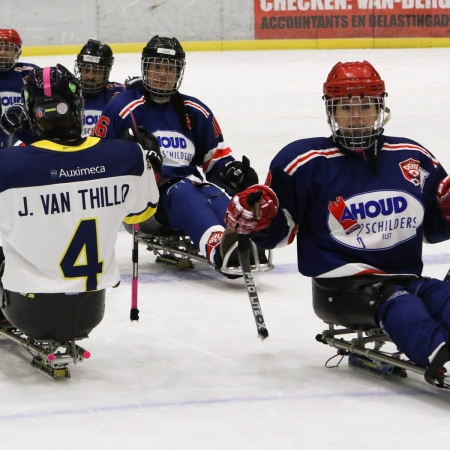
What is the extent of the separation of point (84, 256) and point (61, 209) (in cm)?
17

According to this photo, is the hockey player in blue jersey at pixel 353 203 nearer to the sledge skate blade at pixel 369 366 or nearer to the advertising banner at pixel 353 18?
the sledge skate blade at pixel 369 366

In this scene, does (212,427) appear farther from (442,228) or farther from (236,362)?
(442,228)

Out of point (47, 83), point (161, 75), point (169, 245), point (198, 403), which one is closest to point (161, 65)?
point (161, 75)

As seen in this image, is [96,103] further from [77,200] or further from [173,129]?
[77,200]

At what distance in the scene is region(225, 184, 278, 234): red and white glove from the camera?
304 centimetres

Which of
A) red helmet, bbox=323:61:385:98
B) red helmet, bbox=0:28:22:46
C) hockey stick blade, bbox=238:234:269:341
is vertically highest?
red helmet, bbox=0:28:22:46

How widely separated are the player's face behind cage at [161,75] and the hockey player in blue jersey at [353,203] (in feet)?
5.78

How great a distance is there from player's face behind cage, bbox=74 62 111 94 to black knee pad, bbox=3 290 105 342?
2890 mm

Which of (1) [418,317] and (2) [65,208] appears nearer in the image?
(1) [418,317]

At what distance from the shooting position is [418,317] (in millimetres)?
2842

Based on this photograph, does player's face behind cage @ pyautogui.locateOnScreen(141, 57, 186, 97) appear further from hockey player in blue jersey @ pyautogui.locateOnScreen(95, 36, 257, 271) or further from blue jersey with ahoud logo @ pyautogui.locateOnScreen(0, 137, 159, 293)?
blue jersey with ahoud logo @ pyautogui.locateOnScreen(0, 137, 159, 293)

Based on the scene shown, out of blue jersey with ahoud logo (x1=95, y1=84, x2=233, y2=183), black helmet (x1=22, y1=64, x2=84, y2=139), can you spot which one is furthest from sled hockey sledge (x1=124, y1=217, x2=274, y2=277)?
black helmet (x1=22, y1=64, x2=84, y2=139)

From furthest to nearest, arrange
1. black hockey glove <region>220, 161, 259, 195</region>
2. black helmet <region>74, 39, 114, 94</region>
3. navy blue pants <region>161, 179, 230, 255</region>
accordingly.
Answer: black helmet <region>74, 39, 114, 94</region>, navy blue pants <region>161, 179, 230, 255</region>, black hockey glove <region>220, 161, 259, 195</region>

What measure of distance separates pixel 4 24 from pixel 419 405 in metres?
11.2
